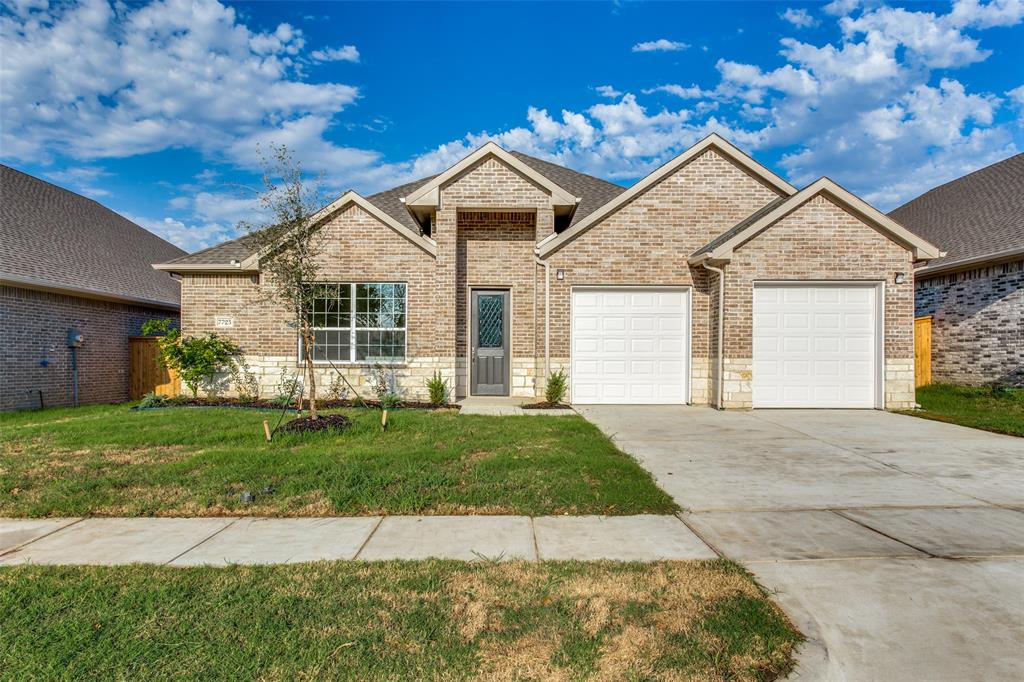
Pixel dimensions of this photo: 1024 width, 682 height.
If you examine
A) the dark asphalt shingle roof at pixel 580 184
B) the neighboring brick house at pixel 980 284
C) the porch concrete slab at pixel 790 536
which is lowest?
the porch concrete slab at pixel 790 536

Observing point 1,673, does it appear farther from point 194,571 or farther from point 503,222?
point 503,222

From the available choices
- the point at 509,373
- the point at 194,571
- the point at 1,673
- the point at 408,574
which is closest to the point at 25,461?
the point at 194,571

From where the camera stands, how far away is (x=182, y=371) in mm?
12070

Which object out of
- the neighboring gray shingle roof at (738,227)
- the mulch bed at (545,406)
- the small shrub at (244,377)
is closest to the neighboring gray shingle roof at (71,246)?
the small shrub at (244,377)

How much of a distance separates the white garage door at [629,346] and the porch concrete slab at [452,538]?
24.0 ft

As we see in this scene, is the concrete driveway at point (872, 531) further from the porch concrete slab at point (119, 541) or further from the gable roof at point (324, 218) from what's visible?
the gable roof at point (324, 218)

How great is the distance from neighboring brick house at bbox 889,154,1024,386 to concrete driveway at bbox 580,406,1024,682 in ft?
18.8

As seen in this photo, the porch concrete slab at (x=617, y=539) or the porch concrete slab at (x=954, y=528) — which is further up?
the porch concrete slab at (x=954, y=528)

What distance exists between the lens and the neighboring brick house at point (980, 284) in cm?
1229

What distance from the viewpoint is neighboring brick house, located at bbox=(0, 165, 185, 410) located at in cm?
1171

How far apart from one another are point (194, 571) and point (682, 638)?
3.05 metres

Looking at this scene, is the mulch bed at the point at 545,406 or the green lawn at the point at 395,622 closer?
the green lawn at the point at 395,622

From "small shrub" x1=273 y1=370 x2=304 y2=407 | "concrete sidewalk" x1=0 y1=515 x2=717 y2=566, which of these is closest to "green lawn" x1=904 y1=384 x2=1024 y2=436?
"concrete sidewalk" x1=0 y1=515 x2=717 y2=566

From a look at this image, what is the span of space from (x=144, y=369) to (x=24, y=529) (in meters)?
11.7
